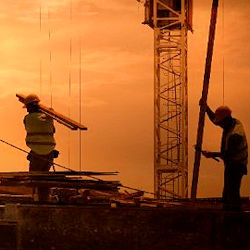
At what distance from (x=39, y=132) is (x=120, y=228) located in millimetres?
4308

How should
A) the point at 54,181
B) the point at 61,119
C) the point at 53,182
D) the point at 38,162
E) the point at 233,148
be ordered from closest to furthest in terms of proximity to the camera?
the point at 53,182
the point at 54,181
the point at 233,148
the point at 61,119
the point at 38,162

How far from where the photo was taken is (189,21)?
25.4 metres

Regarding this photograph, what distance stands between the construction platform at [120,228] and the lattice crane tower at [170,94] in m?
17.0

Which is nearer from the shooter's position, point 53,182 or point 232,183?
point 53,182

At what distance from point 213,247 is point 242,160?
7.43 feet

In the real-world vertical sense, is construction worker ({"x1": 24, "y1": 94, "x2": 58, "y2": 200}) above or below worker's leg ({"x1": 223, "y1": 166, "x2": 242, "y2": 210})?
above

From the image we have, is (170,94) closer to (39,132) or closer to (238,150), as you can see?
(39,132)

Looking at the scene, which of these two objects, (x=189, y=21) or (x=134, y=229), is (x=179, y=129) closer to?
(x=189, y=21)

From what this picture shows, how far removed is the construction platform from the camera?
8031 mm

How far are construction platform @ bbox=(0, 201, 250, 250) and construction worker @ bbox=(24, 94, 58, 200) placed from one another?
144 inches

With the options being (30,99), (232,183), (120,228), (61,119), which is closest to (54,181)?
(61,119)

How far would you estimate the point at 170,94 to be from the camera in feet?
86.3

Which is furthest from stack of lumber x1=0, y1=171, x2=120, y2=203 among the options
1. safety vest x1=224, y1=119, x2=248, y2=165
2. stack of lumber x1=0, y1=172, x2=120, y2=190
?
safety vest x1=224, y1=119, x2=248, y2=165

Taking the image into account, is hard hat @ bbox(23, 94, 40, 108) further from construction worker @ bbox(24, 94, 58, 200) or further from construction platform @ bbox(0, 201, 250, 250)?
construction platform @ bbox(0, 201, 250, 250)
